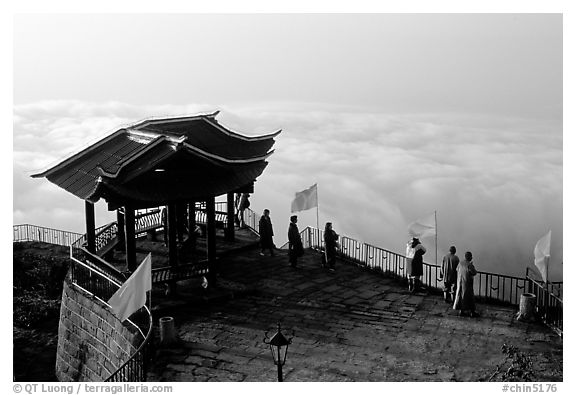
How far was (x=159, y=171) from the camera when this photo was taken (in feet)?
52.2

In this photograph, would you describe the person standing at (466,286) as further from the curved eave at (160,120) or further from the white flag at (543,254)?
the curved eave at (160,120)

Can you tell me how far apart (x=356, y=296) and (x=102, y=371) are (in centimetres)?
691

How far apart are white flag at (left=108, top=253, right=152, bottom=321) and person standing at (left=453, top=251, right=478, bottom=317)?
748 cm

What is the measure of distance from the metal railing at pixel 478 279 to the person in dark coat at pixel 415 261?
37cm

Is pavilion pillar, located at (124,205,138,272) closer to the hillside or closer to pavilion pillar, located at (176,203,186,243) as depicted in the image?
pavilion pillar, located at (176,203,186,243)

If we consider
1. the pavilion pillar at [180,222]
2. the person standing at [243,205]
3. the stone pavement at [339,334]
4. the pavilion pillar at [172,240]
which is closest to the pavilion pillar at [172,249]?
the pavilion pillar at [172,240]

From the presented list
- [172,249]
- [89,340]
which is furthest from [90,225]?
[89,340]

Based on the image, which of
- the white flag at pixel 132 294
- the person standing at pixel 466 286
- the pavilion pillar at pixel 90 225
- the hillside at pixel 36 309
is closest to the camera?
the white flag at pixel 132 294

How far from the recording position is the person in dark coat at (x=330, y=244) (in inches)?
723

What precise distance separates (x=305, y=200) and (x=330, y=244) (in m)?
1.84

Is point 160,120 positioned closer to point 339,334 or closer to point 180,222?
point 180,222

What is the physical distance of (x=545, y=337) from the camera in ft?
44.2
